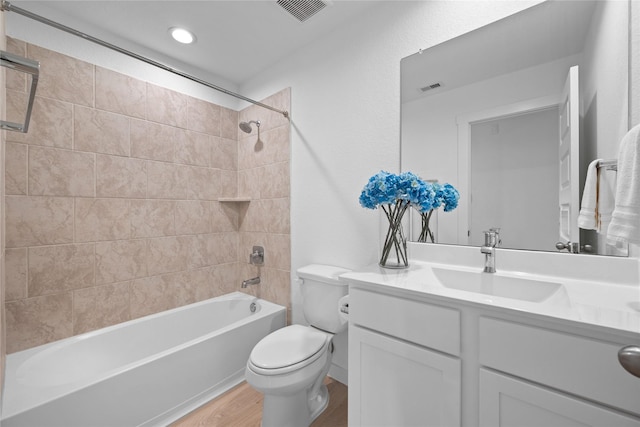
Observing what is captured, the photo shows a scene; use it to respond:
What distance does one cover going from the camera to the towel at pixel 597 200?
87cm

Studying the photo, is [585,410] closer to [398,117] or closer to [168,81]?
[398,117]

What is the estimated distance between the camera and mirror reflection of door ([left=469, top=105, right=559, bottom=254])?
111 centimetres

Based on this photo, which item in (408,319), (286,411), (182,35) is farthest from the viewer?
(182,35)

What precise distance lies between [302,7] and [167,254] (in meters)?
1.96

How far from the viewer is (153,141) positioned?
6.72 feet

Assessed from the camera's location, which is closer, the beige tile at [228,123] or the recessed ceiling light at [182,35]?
the recessed ceiling light at [182,35]

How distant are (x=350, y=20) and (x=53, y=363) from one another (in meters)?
2.72

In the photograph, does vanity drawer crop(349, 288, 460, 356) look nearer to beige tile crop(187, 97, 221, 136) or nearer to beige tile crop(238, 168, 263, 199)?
beige tile crop(238, 168, 263, 199)

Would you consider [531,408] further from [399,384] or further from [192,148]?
[192,148]

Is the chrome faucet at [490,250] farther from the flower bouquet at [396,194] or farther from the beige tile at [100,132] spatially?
the beige tile at [100,132]

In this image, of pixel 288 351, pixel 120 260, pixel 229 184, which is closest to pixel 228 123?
pixel 229 184

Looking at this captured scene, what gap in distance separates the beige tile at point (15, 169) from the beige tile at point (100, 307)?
0.69 m

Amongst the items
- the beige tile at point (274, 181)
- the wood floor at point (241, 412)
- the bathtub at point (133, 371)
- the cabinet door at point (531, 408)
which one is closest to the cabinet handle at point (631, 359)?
the cabinet door at point (531, 408)

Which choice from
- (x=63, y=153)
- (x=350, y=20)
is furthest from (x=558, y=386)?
(x=63, y=153)
